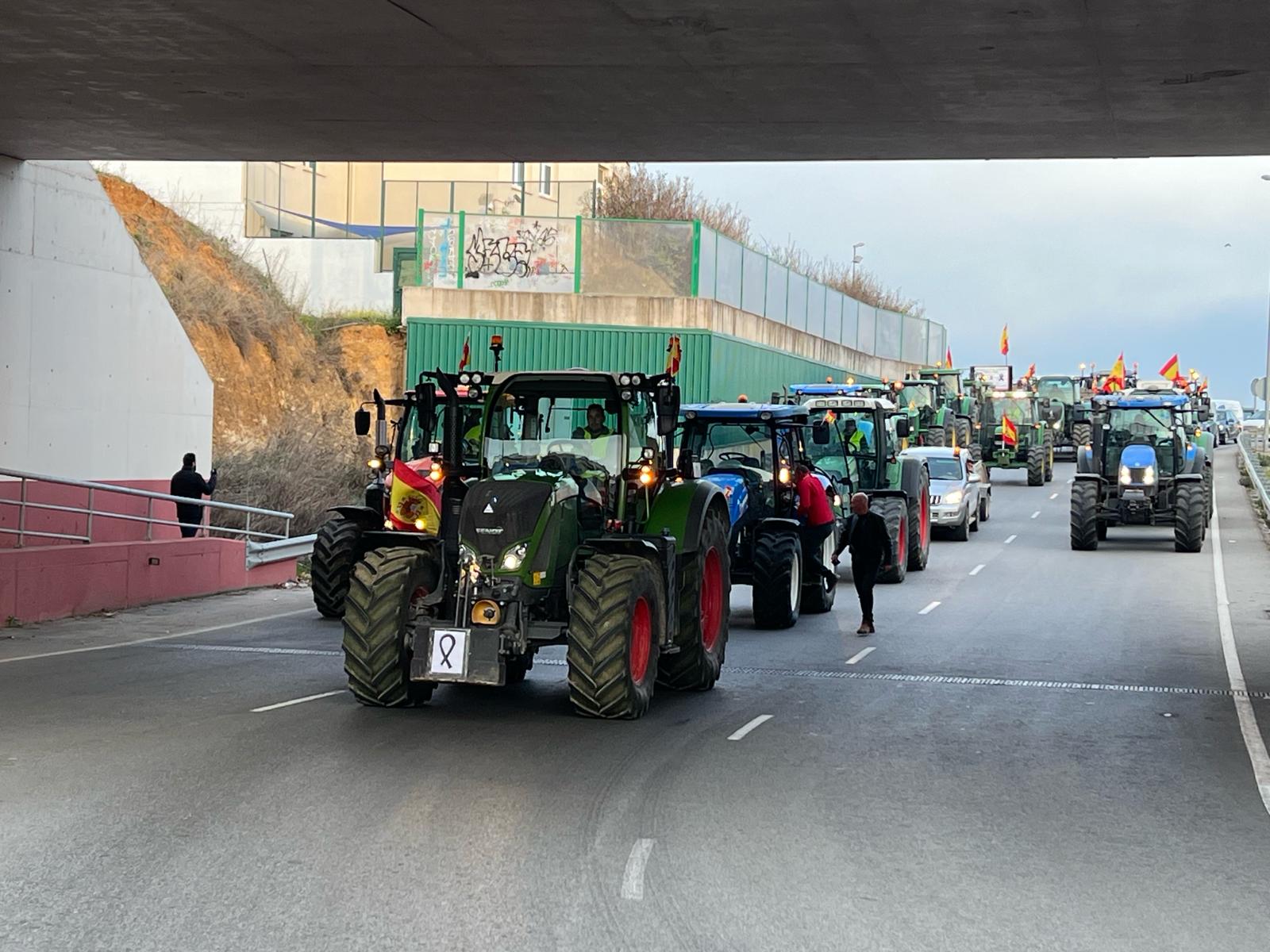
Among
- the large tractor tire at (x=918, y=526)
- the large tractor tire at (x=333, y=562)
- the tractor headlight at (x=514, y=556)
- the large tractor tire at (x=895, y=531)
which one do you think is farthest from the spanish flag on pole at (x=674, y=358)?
the large tractor tire at (x=918, y=526)

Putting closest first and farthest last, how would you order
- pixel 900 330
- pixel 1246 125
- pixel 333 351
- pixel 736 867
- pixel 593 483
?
pixel 736 867 < pixel 593 483 < pixel 1246 125 < pixel 333 351 < pixel 900 330

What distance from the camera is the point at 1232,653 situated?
58.8ft

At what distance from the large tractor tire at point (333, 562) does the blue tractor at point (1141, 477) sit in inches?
634

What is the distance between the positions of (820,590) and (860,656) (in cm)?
402

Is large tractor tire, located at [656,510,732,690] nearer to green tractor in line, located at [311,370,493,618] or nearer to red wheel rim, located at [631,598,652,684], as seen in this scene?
red wheel rim, located at [631,598,652,684]

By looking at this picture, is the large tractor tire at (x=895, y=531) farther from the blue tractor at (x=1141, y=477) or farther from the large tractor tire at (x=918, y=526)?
the blue tractor at (x=1141, y=477)

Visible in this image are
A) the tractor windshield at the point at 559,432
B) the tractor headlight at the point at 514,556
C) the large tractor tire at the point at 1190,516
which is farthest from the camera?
the large tractor tire at the point at 1190,516

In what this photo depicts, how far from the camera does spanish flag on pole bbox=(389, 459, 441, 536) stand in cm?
1534

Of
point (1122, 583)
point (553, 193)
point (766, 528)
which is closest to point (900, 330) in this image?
point (553, 193)

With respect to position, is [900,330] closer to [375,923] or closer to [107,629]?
[107,629]

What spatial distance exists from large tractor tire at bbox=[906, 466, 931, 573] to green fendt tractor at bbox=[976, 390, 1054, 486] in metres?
21.3

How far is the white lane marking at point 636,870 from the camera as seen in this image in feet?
24.9

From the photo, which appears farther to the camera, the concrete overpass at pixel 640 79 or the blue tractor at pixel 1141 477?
the blue tractor at pixel 1141 477

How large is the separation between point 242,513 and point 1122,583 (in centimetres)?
1508
